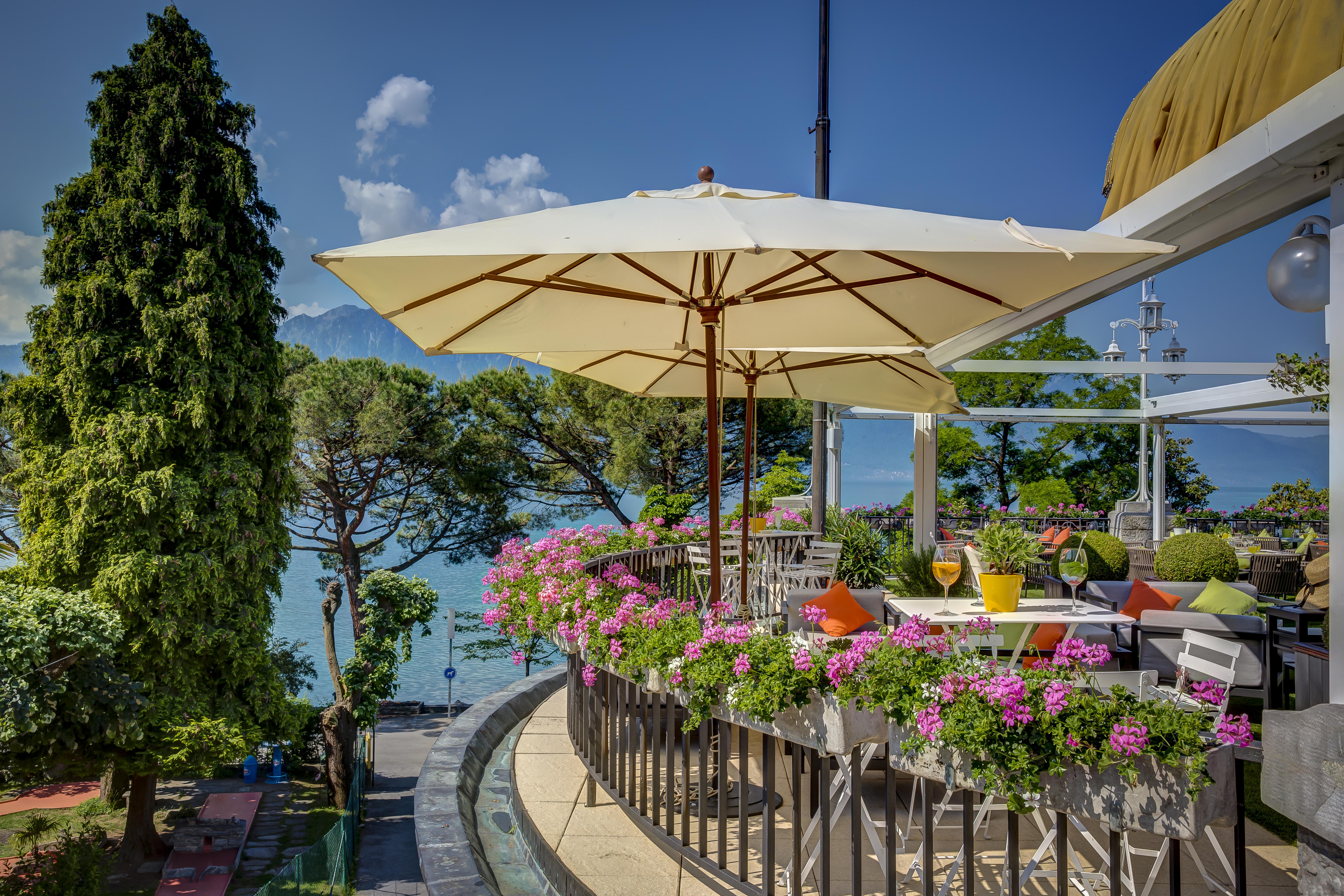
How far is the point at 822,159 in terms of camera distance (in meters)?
9.76

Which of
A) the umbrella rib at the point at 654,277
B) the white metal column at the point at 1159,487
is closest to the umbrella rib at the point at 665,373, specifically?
the umbrella rib at the point at 654,277

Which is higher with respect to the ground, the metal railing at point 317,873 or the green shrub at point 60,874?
the metal railing at point 317,873

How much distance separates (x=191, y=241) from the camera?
1262 centimetres

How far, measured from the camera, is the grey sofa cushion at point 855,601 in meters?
5.09

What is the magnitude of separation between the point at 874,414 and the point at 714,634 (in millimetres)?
11319

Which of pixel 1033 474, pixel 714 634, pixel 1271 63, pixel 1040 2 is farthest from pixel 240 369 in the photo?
pixel 1040 2

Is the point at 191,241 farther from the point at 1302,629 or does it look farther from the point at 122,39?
the point at 122,39

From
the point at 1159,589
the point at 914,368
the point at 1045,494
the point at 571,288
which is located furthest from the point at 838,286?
the point at 1045,494

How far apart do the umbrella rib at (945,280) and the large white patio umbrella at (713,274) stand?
0.5 inches

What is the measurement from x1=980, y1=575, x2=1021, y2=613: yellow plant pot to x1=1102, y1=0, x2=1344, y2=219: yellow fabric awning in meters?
1.92

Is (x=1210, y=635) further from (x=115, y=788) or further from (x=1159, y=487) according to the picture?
(x=115, y=788)

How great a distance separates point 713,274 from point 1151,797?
2421mm

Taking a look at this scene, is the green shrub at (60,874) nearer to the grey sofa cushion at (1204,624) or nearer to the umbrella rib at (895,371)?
the umbrella rib at (895,371)

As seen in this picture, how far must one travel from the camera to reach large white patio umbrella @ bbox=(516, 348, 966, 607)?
4887mm
